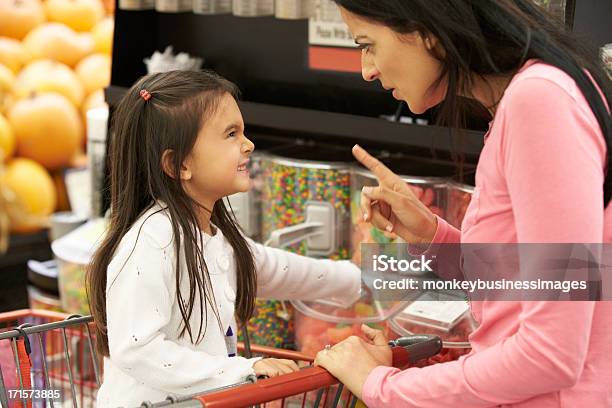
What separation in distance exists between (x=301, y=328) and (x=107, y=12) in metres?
1.88

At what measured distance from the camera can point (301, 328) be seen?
2.54 metres

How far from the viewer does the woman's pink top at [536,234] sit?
1116 mm

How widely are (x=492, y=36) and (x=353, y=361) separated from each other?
51 centimetres

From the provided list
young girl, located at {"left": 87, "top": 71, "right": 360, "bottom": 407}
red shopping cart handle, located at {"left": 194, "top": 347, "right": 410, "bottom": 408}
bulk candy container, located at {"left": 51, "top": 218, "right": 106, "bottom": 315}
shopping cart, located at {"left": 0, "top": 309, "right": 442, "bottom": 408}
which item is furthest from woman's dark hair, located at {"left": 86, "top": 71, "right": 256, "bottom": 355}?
bulk candy container, located at {"left": 51, "top": 218, "right": 106, "bottom": 315}

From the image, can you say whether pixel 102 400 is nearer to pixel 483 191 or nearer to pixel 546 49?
pixel 483 191

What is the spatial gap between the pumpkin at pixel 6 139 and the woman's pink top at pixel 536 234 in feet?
8.31

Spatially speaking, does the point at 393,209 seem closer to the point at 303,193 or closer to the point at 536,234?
the point at 536,234

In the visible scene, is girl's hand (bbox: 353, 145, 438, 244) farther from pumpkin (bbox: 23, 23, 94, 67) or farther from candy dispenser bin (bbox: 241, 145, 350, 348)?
pumpkin (bbox: 23, 23, 94, 67)

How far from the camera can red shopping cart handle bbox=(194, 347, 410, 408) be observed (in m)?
1.33

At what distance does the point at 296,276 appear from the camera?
1905 millimetres

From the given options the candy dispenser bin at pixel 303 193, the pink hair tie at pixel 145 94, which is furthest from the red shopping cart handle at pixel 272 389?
→ the candy dispenser bin at pixel 303 193

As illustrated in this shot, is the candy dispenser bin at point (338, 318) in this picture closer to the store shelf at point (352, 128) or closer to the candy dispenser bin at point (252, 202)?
the candy dispenser bin at point (252, 202)

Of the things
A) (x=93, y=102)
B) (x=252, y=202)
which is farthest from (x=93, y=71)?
(x=252, y=202)

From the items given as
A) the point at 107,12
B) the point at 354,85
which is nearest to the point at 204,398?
the point at 354,85
